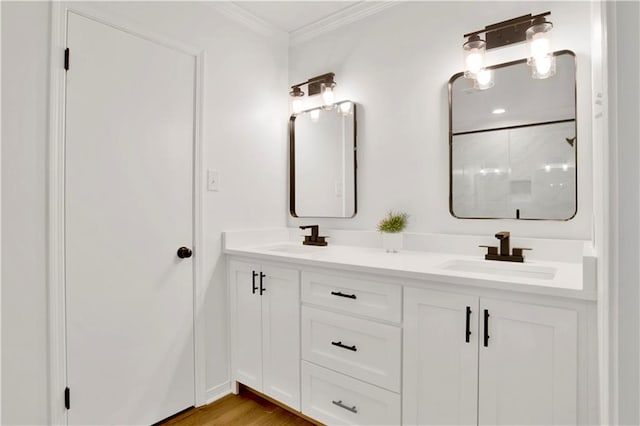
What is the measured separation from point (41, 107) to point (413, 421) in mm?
2002

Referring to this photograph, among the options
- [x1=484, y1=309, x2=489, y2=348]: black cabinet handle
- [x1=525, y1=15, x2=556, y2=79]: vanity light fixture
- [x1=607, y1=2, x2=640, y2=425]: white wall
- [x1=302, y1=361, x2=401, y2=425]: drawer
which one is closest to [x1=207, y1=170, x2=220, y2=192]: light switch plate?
[x1=302, y1=361, x2=401, y2=425]: drawer

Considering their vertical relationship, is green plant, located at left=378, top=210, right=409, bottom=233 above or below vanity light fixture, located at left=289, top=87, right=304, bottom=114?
below

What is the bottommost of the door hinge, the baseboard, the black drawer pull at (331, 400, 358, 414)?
the baseboard

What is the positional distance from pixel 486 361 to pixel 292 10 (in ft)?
7.34

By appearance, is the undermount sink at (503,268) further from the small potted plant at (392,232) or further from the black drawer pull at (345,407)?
the black drawer pull at (345,407)

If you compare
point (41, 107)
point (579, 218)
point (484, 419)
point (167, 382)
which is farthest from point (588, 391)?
point (41, 107)

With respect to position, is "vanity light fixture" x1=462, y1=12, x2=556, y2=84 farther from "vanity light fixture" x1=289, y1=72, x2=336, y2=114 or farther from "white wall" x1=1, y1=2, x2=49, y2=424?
"white wall" x1=1, y1=2, x2=49, y2=424

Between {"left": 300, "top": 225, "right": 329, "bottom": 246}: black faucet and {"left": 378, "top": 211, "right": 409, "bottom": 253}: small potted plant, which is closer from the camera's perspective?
{"left": 378, "top": 211, "right": 409, "bottom": 253}: small potted plant

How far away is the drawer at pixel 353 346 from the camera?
153 centimetres

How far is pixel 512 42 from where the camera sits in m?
1.76

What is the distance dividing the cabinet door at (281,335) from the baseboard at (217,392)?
1.07 ft

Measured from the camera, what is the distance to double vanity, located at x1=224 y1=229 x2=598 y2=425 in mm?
1185

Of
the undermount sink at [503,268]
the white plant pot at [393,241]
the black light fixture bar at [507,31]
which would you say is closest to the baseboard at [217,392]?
the white plant pot at [393,241]

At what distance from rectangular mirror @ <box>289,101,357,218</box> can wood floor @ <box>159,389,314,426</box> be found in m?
1.21
